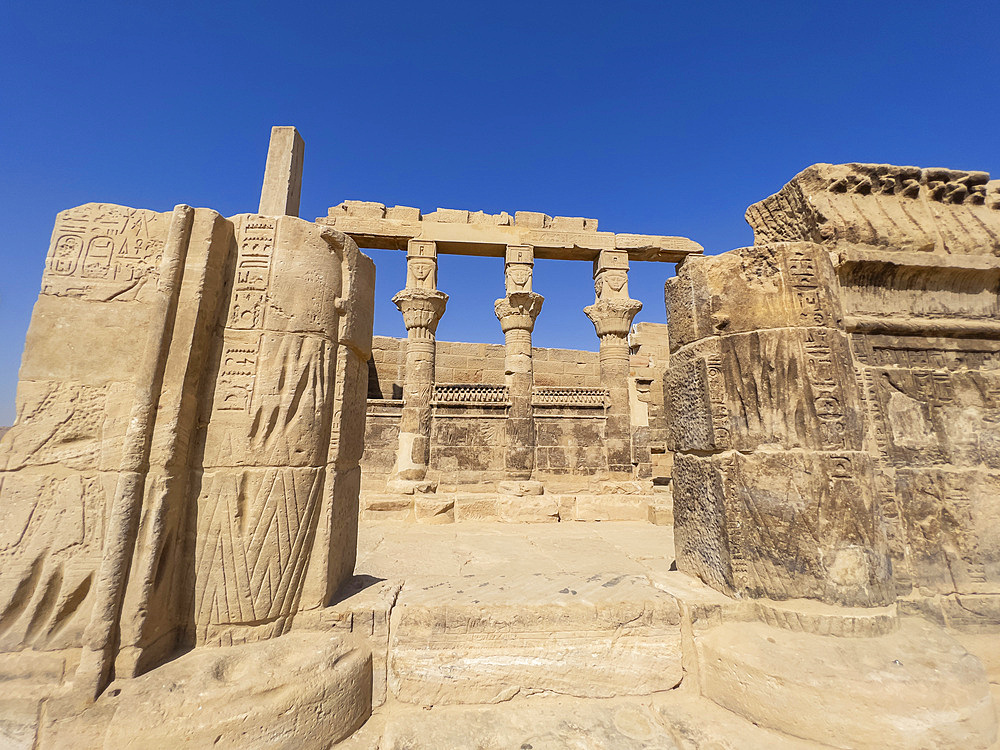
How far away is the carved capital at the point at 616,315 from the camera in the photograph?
29.5 feet

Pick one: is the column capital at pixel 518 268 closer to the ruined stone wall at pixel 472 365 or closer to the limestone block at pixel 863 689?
the ruined stone wall at pixel 472 365

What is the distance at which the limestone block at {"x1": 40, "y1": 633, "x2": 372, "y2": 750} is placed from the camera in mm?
1457

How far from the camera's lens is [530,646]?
2.06 meters

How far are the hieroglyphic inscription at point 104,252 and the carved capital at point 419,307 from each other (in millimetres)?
6502

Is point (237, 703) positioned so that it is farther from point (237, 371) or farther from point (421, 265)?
point (421, 265)

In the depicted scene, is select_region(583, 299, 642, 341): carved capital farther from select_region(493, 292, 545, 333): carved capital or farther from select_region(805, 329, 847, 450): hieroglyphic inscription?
select_region(805, 329, 847, 450): hieroglyphic inscription

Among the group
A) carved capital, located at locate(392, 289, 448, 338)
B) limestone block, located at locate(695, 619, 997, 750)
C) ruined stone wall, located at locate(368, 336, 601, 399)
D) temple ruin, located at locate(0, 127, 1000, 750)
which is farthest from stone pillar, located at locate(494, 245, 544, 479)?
limestone block, located at locate(695, 619, 997, 750)

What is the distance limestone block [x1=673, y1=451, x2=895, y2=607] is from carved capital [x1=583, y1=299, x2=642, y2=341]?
6.99 meters

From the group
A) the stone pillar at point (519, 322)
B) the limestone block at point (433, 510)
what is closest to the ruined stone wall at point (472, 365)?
the stone pillar at point (519, 322)

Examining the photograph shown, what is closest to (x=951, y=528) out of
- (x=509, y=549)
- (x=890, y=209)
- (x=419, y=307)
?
(x=890, y=209)

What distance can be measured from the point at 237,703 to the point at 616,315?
28.0 ft

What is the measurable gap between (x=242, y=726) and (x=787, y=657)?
213 centimetres

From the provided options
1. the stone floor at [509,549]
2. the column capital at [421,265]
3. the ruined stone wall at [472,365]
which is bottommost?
the stone floor at [509,549]

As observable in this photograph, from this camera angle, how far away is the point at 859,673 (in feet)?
5.55
